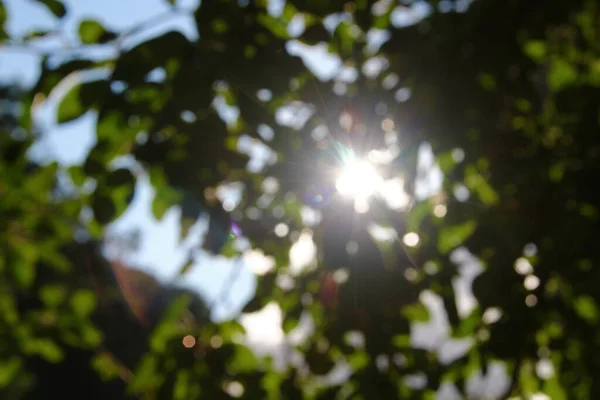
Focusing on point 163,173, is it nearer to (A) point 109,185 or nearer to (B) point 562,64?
(A) point 109,185

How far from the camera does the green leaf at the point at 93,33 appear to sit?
1307 mm

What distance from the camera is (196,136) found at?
149 centimetres

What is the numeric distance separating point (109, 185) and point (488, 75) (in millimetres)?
1212

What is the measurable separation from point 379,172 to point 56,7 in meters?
1.09

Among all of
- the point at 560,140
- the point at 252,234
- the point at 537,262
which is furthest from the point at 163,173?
the point at 560,140

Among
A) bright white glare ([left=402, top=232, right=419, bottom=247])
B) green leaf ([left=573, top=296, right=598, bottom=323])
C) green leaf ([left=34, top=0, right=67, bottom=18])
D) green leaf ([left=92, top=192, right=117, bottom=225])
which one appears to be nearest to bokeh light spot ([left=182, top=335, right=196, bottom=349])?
green leaf ([left=92, top=192, right=117, bottom=225])

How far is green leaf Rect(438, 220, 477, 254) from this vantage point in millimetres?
1660

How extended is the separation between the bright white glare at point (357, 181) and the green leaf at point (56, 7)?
2.91ft

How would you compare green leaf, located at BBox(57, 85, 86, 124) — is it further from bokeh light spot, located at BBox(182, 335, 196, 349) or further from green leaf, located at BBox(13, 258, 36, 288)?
green leaf, located at BBox(13, 258, 36, 288)

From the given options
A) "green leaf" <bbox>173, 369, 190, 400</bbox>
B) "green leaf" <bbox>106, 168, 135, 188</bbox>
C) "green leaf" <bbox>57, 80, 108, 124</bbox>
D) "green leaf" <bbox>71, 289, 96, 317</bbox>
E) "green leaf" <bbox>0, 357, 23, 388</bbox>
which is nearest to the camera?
"green leaf" <bbox>57, 80, 108, 124</bbox>

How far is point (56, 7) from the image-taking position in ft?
4.23

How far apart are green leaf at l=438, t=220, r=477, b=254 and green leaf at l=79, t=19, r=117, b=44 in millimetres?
1175

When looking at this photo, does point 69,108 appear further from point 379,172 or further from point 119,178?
point 379,172

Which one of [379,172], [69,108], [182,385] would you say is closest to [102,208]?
[69,108]
